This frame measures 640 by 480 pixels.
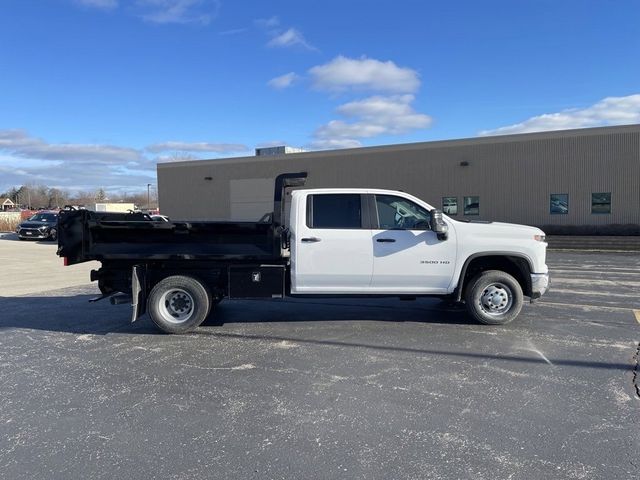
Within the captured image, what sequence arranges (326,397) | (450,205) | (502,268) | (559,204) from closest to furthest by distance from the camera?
(326,397)
(502,268)
(559,204)
(450,205)

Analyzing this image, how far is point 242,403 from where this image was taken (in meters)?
4.74

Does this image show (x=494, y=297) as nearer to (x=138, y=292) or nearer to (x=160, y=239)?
(x=160, y=239)

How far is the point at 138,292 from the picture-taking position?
24.0 feet

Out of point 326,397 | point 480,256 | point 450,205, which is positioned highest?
point 450,205

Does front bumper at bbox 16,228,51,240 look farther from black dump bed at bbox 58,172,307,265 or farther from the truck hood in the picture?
the truck hood

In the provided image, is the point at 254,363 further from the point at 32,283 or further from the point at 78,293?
the point at 32,283

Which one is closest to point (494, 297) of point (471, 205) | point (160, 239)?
point (160, 239)

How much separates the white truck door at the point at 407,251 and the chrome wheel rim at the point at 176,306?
263 centimetres

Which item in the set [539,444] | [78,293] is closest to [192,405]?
[539,444]

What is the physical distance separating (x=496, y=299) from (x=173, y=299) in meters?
4.63

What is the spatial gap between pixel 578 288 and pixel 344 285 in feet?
21.0

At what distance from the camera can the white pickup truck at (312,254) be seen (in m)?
7.33

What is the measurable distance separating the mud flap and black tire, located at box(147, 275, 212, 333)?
14 cm

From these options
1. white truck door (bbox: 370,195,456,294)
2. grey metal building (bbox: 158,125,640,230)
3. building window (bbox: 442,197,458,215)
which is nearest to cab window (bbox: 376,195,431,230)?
white truck door (bbox: 370,195,456,294)
